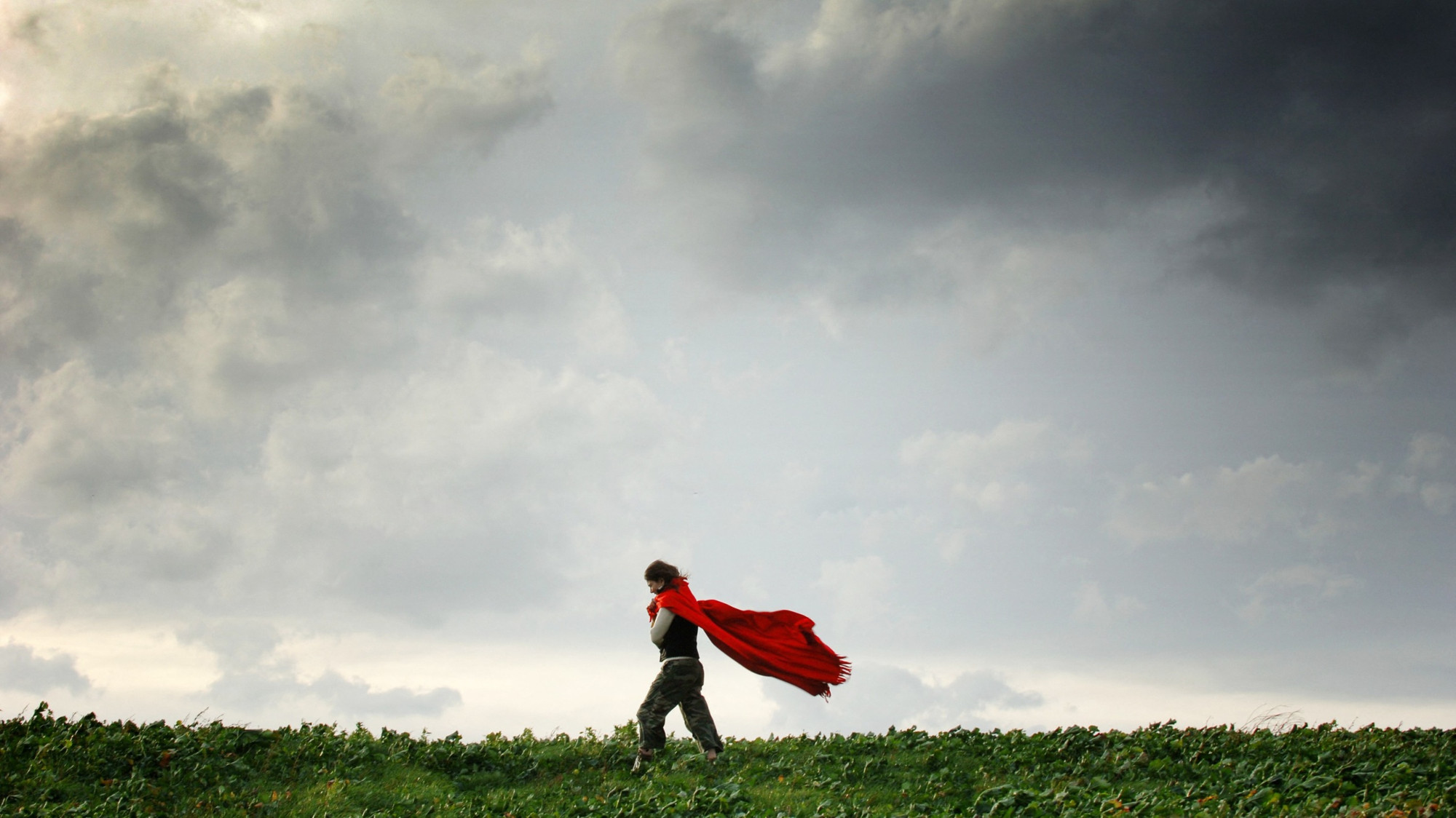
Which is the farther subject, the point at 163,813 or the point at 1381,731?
the point at 1381,731

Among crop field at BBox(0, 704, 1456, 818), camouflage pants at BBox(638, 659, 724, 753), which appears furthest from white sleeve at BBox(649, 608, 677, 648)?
crop field at BBox(0, 704, 1456, 818)

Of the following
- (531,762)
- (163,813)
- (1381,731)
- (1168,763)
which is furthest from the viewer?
(1381,731)

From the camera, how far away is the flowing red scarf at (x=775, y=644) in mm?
16672

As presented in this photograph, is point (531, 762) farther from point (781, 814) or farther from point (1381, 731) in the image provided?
point (1381, 731)

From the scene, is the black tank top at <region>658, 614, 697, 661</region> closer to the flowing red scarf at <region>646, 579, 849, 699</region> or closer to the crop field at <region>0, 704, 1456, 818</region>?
the flowing red scarf at <region>646, 579, 849, 699</region>

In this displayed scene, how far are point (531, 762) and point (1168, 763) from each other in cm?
983

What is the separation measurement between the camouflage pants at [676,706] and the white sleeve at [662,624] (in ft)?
1.35

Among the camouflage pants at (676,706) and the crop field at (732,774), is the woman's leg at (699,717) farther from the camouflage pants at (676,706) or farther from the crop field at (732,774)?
the crop field at (732,774)

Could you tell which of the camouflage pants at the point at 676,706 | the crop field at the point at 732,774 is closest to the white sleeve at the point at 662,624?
the camouflage pants at the point at 676,706

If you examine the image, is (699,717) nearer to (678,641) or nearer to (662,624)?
(678,641)

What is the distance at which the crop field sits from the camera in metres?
12.6

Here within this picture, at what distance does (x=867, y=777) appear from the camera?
48.9 feet

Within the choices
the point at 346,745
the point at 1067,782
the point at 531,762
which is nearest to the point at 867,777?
the point at 1067,782

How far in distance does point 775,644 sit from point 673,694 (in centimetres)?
229
